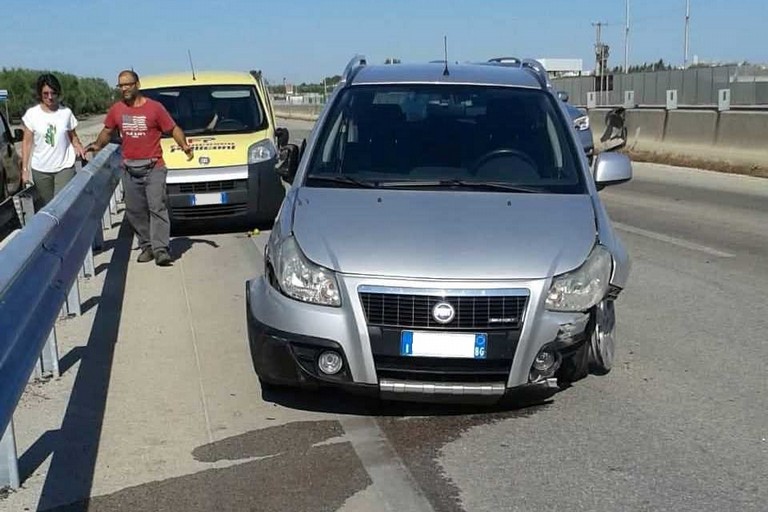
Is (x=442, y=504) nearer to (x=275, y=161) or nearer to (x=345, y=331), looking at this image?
(x=345, y=331)

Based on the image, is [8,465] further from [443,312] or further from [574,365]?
[574,365]

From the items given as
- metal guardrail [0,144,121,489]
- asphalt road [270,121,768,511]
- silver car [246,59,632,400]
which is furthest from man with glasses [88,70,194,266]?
asphalt road [270,121,768,511]

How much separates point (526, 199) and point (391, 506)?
211cm

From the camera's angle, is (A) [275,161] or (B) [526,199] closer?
(B) [526,199]

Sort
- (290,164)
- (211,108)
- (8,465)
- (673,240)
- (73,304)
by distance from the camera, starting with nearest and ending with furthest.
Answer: (8,465), (290,164), (73,304), (673,240), (211,108)

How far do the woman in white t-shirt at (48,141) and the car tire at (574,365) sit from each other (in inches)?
264

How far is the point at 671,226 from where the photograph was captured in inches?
467

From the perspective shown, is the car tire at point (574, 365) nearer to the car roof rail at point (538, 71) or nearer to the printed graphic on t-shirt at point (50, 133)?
the car roof rail at point (538, 71)

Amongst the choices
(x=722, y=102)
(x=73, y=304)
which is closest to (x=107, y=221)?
(x=73, y=304)

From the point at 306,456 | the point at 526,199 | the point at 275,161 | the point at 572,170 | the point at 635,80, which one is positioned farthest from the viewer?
the point at 635,80

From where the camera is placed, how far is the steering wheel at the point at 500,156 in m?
5.85

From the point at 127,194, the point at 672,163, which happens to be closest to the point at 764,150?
the point at 672,163

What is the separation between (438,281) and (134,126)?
551cm

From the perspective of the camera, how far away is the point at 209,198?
11227 millimetres
